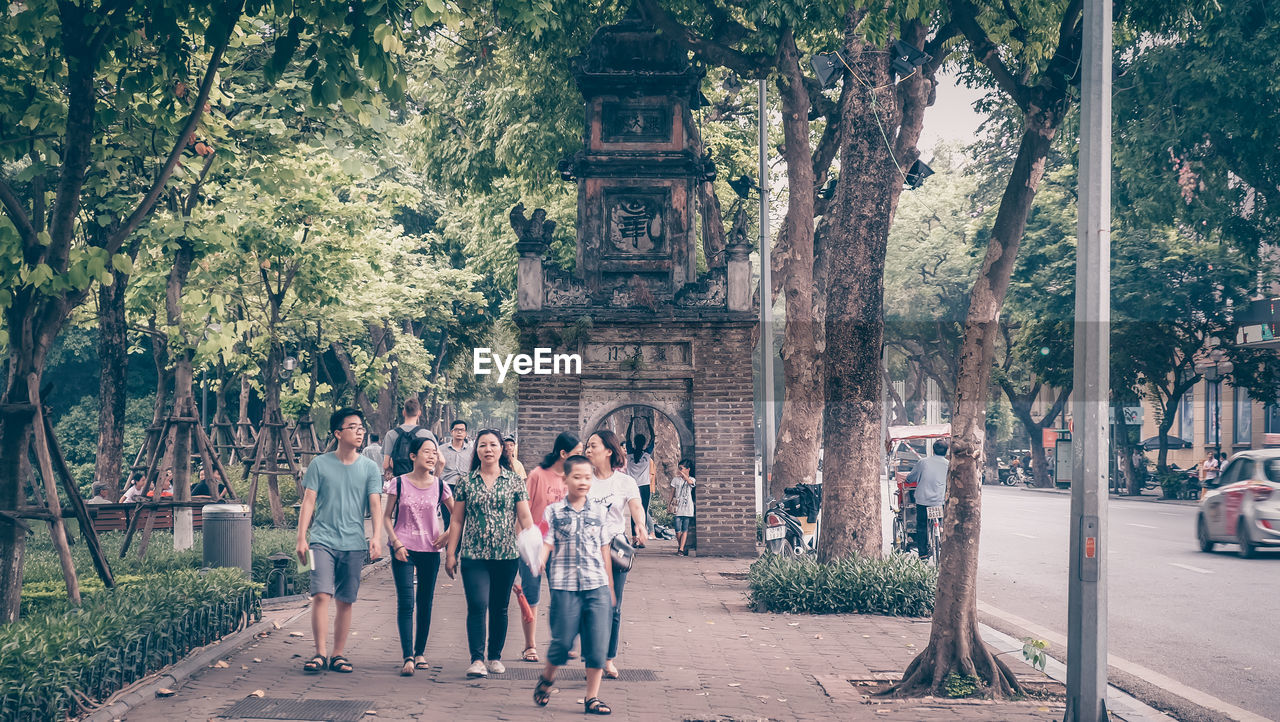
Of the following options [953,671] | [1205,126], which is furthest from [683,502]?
[1205,126]

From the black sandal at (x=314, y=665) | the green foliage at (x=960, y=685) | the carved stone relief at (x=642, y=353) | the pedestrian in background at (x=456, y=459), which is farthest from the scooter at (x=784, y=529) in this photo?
the black sandal at (x=314, y=665)

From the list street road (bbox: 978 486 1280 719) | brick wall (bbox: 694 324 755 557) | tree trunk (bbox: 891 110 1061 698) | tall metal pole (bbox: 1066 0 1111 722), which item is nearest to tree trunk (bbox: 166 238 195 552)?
brick wall (bbox: 694 324 755 557)

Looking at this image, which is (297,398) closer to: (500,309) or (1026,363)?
(500,309)

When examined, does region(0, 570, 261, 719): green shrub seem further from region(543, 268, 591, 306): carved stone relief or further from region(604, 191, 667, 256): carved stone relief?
region(604, 191, 667, 256): carved stone relief

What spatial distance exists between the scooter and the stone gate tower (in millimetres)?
2845

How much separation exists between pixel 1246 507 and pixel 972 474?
39.1 ft

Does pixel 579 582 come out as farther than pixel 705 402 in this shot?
No

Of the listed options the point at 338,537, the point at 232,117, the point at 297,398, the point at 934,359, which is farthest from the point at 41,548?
the point at 934,359

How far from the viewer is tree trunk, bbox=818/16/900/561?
14469 millimetres

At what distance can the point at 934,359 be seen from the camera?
53.9 meters

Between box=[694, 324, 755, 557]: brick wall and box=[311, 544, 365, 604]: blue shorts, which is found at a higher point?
box=[694, 324, 755, 557]: brick wall

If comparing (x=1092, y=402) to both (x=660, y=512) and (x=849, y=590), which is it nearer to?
(x=849, y=590)

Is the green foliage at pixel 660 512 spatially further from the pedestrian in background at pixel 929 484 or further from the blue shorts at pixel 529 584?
the blue shorts at pixel 529 584

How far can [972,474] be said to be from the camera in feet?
31.6
